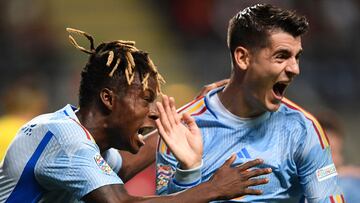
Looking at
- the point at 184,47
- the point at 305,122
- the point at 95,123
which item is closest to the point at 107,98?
the point at 95,123

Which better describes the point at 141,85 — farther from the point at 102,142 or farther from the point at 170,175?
the point at 170,175

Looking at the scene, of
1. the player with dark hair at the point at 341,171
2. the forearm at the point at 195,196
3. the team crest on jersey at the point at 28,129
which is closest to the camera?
the forearm at the point at 195,196

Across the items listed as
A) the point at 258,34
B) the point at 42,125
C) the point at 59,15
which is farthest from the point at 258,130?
the point at 59,15

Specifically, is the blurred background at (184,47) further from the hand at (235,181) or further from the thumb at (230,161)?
the hand at (235,181)

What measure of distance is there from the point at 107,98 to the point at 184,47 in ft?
26.9

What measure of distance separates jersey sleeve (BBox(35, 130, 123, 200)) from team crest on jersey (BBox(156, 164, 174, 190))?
0.62m

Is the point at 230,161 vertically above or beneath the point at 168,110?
Answer: beneath

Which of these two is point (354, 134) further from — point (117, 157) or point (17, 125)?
point (117, 157)

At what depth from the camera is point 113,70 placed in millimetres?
4918

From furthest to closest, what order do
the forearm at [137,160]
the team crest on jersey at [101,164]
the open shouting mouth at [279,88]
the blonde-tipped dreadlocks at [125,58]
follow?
the forearm at [137,160]
the open shouting mouth at [279,88]
the blonde-tipped dreadlocks at [125,58]
the team crest on jersey at [101,164]

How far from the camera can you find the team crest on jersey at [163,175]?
208 inches

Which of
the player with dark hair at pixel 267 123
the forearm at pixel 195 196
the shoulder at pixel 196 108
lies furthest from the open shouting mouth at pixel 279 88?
the forearm at pixel 195 196

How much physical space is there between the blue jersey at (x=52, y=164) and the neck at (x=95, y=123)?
8 cm

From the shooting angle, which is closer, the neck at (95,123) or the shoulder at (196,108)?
the neck at (95,123)
